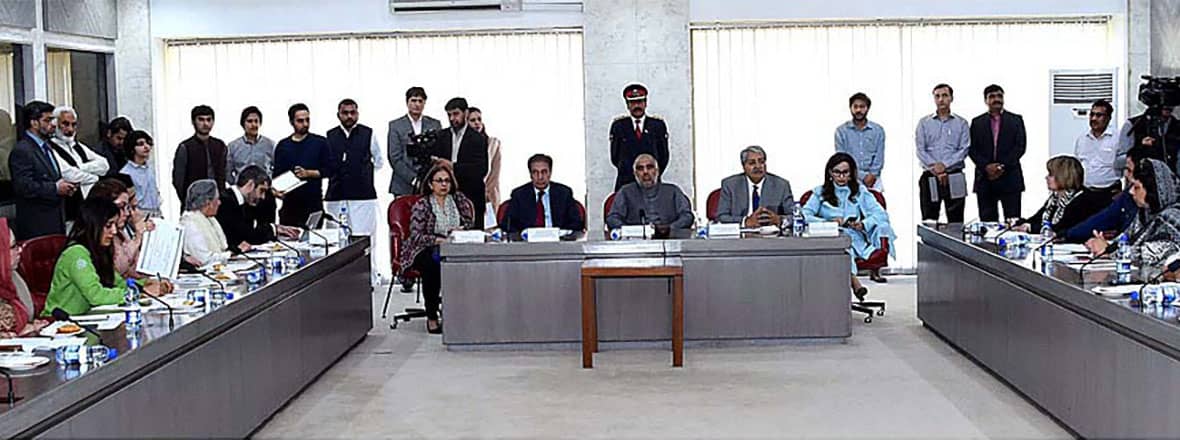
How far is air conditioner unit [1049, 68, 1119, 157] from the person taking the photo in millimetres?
10789

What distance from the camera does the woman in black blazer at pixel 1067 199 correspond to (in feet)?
25.3

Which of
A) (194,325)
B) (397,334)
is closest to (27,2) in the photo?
(397,334)

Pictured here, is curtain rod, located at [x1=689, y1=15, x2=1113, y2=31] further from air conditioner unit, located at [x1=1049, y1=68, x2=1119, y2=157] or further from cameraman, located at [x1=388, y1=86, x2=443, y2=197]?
cameraman, located at [x1=388, y1=86, x2=443, y2=197]

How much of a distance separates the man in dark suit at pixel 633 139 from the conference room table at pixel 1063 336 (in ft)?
9.05

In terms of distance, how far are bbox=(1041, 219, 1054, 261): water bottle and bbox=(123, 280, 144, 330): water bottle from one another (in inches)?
149

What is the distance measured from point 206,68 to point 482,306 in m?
4.78

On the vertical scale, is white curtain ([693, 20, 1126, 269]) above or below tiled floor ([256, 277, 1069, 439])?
above

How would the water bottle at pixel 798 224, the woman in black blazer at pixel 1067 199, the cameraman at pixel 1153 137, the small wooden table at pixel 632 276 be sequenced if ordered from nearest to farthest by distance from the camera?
the small wooden table at pixel 632 276 → the woman in black blazer at pixel 1067 199 → the water bottle at pixel 798 224 → the cameraman at pixel 1153 137

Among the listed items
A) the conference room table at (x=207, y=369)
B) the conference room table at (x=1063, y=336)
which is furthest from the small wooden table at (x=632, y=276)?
the conference room table at (x=1063, y=336)

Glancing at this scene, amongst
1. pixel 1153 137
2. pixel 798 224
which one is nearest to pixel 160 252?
pixel 798 224

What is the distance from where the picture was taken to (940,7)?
10930 millimetres

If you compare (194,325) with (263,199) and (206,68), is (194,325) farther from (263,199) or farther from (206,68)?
(206,68)

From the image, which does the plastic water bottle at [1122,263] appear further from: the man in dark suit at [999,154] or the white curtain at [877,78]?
the white curtain at [877,78]

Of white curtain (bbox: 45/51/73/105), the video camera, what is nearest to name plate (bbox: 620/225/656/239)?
the video camera
